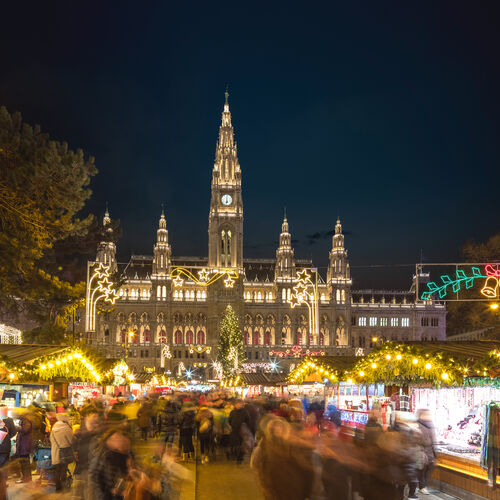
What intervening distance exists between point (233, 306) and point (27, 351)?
7708cm

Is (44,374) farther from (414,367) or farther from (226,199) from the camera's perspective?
(226,199)

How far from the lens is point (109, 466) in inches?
258

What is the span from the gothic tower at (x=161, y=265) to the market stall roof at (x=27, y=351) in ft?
255

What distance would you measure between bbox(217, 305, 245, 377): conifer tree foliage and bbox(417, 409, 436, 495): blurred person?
7547cm

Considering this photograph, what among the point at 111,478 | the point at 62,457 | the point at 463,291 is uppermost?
the point at 463,291

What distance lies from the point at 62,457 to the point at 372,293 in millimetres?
100605

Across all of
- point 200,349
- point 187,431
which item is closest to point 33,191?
point 187,431

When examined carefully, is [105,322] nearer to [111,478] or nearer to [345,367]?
[345,367]

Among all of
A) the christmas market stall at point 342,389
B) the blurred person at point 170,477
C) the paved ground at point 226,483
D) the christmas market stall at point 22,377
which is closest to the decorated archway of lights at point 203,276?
the christmas market stall at point 342,389

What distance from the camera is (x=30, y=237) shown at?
57.3 feet

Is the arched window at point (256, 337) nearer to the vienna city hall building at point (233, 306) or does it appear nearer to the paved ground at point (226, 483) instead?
the vienna city hall building at point (233, 306)

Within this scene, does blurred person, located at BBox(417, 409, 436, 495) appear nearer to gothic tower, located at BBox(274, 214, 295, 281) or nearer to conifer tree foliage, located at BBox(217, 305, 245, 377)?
conifer tree foliage, located at BBox(217, 305, 245, 377)

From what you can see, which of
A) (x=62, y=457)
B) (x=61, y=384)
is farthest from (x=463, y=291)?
(x=62, y=457)

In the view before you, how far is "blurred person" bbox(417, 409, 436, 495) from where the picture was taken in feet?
33.4
